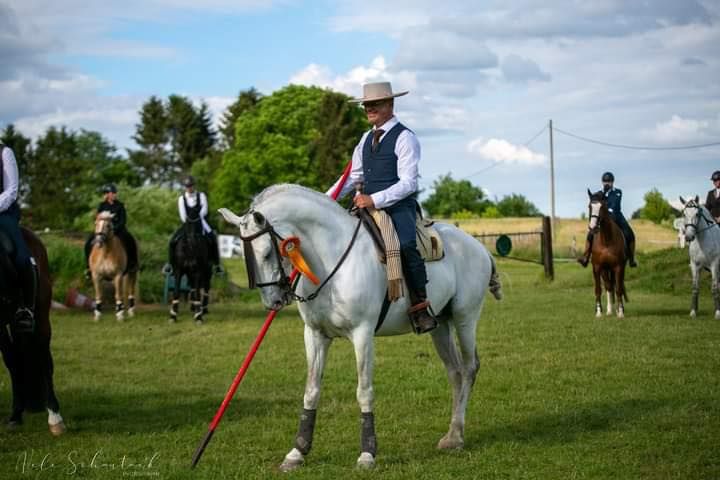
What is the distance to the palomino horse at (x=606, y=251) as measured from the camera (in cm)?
1967

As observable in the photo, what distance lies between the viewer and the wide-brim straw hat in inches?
320

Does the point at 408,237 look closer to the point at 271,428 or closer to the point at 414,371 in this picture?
the point at 271,428

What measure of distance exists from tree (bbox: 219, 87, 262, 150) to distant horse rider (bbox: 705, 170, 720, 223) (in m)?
76.2

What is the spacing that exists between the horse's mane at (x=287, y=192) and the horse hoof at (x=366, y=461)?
6.75ft

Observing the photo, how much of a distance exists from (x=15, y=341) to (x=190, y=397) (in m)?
2.55

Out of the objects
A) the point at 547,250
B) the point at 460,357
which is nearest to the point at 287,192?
the point at 460,357

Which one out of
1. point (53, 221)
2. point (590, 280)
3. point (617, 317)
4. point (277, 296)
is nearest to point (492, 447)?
point (277, 296)

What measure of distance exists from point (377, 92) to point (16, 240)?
3999mm

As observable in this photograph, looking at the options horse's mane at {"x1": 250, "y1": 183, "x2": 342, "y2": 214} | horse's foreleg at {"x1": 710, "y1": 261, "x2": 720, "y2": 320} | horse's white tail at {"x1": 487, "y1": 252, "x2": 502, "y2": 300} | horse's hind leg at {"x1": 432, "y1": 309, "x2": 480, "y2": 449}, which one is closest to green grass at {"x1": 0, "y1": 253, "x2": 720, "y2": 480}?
horse's hind leg at {"x1": 432, "y1": 309, "x2": 480, "y2": 449}

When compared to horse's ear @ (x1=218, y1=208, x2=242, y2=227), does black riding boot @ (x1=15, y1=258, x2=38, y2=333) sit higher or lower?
lower

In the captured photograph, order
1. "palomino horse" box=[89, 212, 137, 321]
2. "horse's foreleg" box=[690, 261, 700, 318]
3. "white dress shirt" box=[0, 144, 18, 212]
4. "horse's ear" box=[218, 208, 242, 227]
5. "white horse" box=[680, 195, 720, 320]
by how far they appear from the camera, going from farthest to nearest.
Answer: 1. "palomino horse" box=[89, 212, 137, 321]
2. "white horse" box=[680, 195, 720, 320]
3. "horse's foreleg" box=[690, 261, 700, 318]
4. "white dress shirt" box=[0, 144, 18, 212]
5. "horse's ear" box=[218, 208, 242, 227]

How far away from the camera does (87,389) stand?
12.4 metres

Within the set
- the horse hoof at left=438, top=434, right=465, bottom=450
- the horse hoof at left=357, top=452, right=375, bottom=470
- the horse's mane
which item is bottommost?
the horse hoof at left=438, top=434, right=465, bottom=450

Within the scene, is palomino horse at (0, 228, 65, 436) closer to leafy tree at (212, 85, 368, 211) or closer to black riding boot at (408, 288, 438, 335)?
black riding boot at (408, 288, 438, 335)
